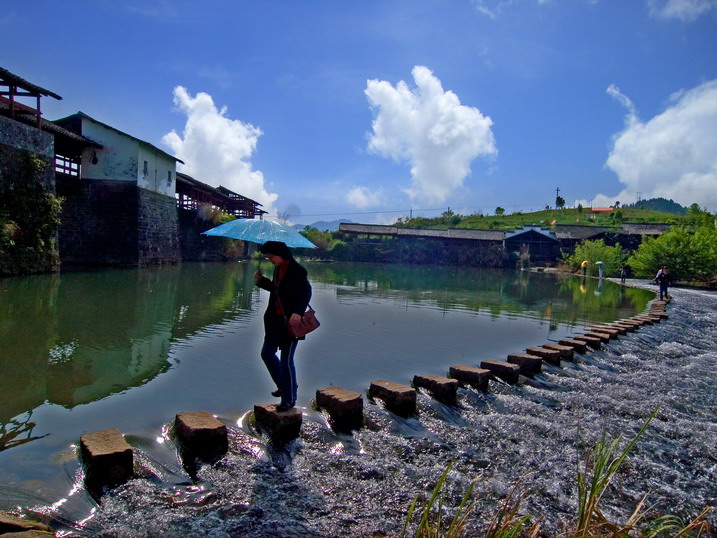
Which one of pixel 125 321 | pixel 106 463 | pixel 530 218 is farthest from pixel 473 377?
pixel 530 218

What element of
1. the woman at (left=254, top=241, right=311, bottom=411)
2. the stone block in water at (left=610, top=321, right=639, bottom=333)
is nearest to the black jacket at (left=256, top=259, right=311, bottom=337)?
the woman at (left=254, top=241, right=311, bottom=411)

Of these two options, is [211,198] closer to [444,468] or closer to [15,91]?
[15,91]

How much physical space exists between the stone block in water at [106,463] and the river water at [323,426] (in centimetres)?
8

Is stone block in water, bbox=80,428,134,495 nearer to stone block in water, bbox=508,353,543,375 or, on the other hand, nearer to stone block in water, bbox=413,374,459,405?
stone block in water, bbox=413,374,459,405

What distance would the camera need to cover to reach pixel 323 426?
4.16 m

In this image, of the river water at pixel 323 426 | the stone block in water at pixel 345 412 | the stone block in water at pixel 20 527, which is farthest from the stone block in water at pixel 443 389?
the stone block in water at pixel 20 527

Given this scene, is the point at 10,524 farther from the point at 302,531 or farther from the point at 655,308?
the point at 655,308

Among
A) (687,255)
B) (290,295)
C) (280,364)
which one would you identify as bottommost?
(280,364)

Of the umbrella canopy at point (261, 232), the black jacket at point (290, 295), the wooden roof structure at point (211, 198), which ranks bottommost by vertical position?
the black jacket at point (290, 295)

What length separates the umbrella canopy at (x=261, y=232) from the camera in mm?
4410

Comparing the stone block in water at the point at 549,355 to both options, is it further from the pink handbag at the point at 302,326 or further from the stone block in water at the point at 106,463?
the stone block in water at the point at 106,463

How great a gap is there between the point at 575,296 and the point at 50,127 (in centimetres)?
2269

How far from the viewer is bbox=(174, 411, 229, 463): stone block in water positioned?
3416mm

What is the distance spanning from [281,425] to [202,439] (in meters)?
0.68
